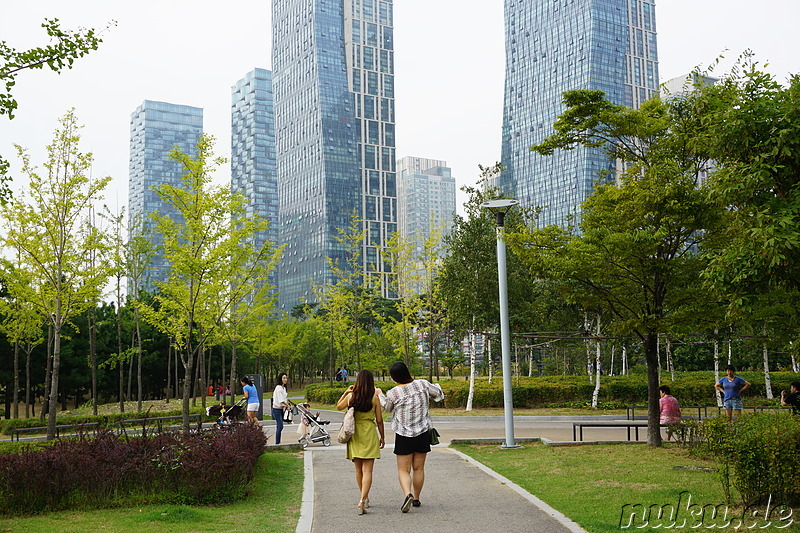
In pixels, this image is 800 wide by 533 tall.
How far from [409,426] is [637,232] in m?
7.02

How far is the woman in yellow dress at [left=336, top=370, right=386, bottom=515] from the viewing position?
841 centimetres

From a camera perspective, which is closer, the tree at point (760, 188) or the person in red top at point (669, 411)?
the tree at point (760, 188)

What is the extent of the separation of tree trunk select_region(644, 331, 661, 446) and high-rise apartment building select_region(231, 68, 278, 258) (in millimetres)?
166738

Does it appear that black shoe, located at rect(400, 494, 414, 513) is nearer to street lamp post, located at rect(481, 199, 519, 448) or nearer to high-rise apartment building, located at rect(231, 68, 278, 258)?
street lamp post, located at rect(481, 199, 519, 448)

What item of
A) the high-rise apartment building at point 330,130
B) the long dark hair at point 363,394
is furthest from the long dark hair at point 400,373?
the high-rise apartment building at point 330,130

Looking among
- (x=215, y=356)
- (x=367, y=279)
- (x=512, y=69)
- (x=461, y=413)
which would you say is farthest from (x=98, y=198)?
(x=512, y=69)

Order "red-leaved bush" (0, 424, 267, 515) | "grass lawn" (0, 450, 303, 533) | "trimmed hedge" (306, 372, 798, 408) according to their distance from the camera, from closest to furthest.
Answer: "grass lawn" (0, 450, 303, 533), "red-leaved bush" (0, 424, 267, 515), "trimmed hedge" (306, 372, 798, 408)

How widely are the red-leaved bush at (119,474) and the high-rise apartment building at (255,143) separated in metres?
171

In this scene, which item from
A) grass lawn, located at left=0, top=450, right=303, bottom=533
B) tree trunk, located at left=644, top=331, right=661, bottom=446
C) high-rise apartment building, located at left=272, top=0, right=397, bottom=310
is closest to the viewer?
grass lawn, located at left=0, top=450, right=303, bottom=533

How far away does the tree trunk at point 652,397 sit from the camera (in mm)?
14727

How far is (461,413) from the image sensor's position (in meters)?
27.0

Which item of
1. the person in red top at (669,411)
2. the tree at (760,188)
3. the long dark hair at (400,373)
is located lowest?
the person in red top at (669,411)

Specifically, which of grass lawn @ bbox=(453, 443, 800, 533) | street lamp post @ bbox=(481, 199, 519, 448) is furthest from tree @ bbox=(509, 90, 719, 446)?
grass lawn @ bbox=(453, 443, 800, 533)

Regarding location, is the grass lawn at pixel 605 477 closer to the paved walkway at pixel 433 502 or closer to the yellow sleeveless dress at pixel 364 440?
the paved walkway at pixel 433 502
